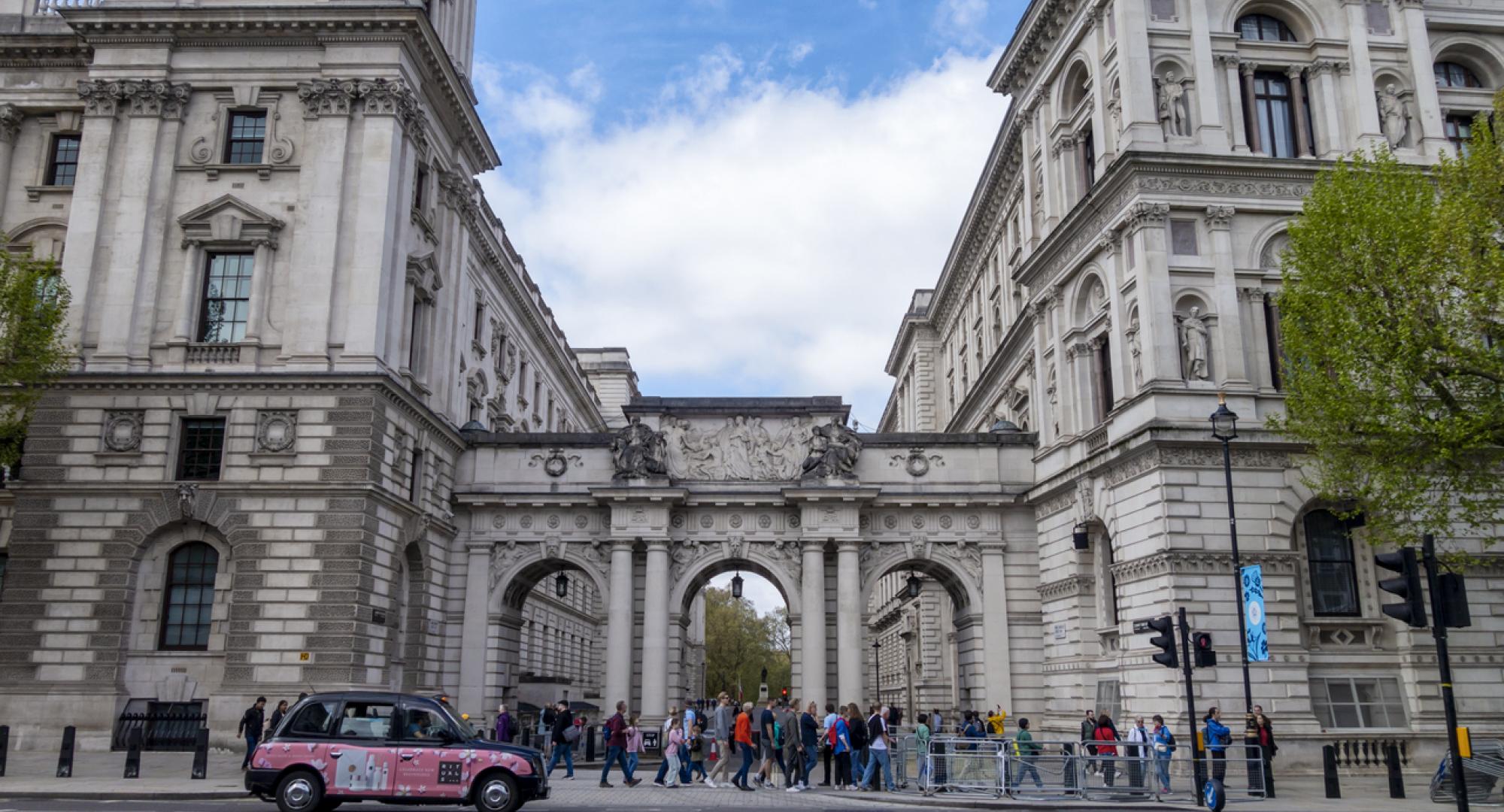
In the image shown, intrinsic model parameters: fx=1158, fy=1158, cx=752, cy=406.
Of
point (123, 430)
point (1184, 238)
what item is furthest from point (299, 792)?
point (1184, 238)

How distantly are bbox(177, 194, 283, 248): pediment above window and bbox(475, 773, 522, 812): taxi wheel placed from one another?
20.4 metres

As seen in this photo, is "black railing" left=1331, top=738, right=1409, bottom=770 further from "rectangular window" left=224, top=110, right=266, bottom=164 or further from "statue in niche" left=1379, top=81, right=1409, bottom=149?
"rectangular window" left=224, top=110, right=266, bottom=164

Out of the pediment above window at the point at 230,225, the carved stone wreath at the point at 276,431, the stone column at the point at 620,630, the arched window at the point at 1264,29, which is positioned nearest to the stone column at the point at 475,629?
the stone column at the point at 620,630

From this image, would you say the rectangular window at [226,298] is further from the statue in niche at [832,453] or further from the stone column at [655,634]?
the statue in niche at [832,453]

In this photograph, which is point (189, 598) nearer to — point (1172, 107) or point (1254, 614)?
point (1254, 614)

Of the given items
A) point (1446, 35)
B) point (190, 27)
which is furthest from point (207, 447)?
point (1446, 35)

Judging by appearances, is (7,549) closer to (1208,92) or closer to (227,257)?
(227,257)

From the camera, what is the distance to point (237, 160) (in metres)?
33.9

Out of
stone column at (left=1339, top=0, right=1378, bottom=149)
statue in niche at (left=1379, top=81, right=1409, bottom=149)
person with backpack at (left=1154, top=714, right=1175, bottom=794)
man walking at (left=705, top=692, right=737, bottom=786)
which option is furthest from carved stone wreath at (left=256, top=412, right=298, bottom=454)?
statue in niche at (left=1379, top=81, right=1409, bottom=149)

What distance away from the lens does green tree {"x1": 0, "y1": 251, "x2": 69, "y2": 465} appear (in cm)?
2939

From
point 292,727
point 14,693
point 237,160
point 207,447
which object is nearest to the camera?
point 292,727

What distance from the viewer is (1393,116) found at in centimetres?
3225

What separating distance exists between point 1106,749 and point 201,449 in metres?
24.5

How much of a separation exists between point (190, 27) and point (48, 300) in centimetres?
914
